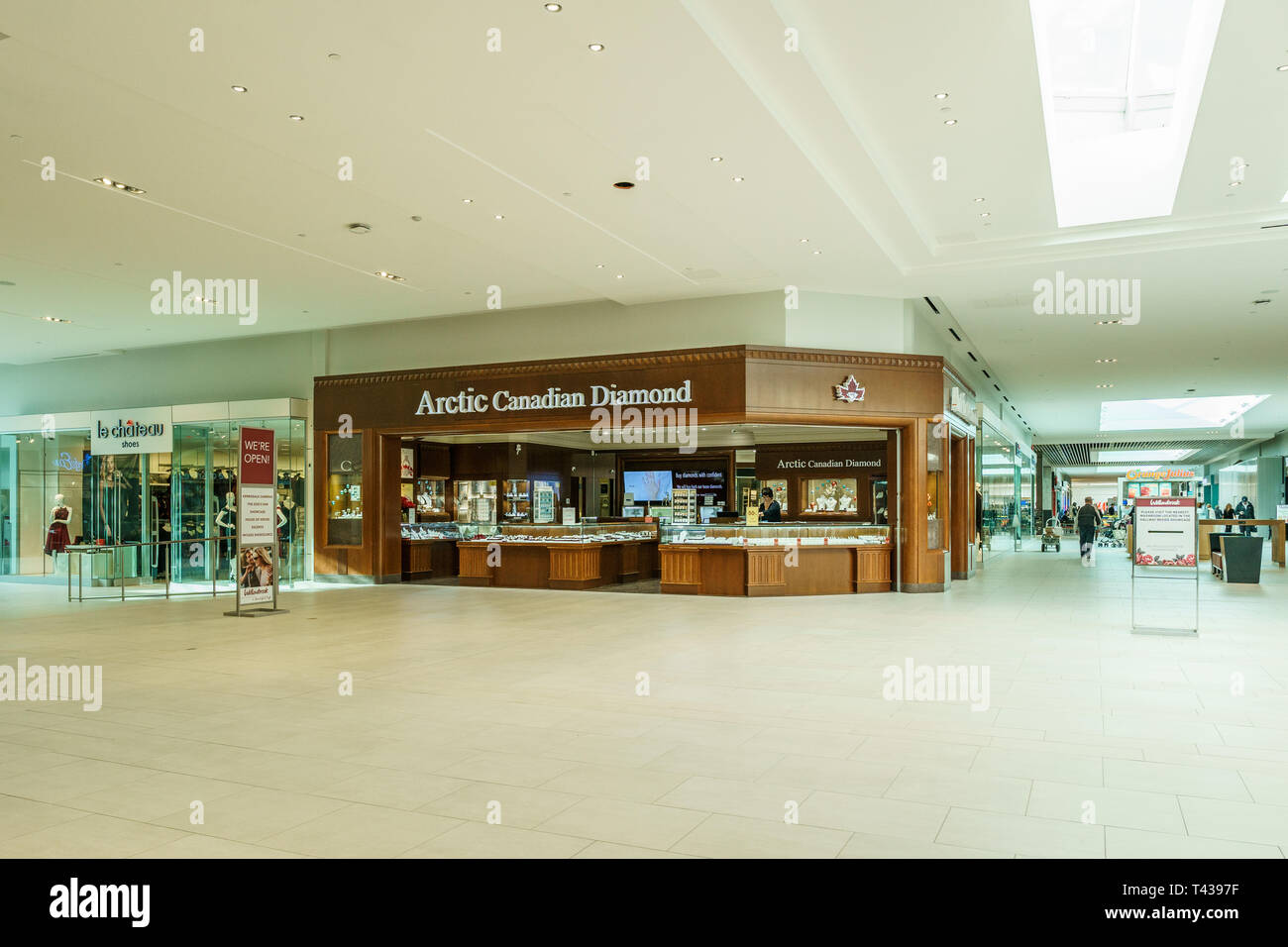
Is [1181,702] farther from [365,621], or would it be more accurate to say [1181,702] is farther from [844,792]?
[365,621]

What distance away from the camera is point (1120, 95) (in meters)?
8.44

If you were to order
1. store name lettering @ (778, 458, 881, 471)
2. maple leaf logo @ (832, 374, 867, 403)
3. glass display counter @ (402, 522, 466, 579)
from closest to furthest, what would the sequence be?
maple leaf logo @ (832, 374, 867, 403) < glass display counter @ (402, 522, 466, 579) < store name lettering @ (778, 458, 881, 471)

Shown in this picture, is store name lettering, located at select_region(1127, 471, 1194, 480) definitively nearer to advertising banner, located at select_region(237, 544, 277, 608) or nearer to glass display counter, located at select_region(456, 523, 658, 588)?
glass display counter, located at select_region(456, 523, 658, 588)

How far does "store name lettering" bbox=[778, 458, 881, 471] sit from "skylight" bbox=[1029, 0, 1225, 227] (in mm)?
8808

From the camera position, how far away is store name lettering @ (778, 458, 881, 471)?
18797 millimetres

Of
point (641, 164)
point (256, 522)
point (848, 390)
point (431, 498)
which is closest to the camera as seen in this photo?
point (641, 164)

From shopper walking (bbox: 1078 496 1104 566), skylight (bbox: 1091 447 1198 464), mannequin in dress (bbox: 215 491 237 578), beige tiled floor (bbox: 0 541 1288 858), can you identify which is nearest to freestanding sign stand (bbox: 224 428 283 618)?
beige tiled floor (bbox: 0 541 1288 858)

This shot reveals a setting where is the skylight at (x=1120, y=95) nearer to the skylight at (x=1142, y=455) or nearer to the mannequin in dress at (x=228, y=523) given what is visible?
the mannequin in dress at (x=228, y=523)

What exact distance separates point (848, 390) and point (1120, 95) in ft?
18.1

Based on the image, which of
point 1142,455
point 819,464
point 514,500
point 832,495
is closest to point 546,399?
point 514,500

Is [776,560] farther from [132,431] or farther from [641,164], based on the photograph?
[132,431]

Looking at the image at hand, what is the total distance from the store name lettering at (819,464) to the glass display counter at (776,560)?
5.22 m
